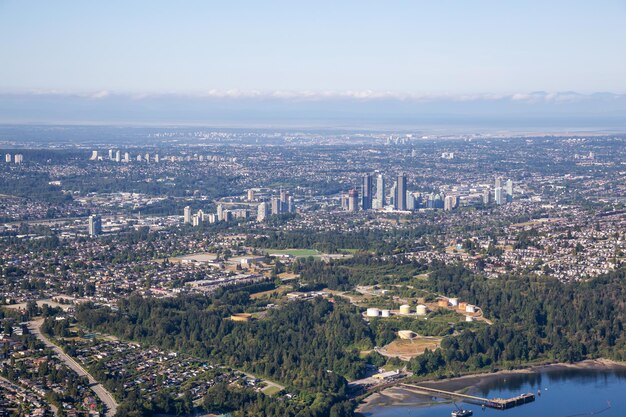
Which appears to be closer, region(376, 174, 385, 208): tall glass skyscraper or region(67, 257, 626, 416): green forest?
region(67, 257, 626, 416): green forest

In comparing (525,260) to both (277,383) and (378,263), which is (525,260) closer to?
(378,263)

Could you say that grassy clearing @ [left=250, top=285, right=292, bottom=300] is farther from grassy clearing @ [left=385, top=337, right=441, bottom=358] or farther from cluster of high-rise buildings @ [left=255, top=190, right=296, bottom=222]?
cluster of high-rise buildings @ [left=255, top=190, right=296, bottom=222]

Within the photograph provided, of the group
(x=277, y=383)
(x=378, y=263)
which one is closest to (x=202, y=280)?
(x=378, y=263)

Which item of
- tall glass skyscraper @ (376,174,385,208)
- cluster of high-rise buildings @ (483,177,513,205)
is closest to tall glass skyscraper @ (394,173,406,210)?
tall glass skyscraper @ (376,174,385,208)

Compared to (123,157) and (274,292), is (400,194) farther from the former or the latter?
(123,157)

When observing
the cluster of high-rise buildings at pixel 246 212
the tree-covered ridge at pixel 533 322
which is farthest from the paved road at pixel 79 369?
the cluster of high-rise buildings at pixel 246 212

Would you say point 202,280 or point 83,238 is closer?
point 202,280

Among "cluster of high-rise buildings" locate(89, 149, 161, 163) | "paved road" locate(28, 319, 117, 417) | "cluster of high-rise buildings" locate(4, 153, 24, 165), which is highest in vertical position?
"cluster of high-rise buildings" locate(4, 153, 24, 165)
